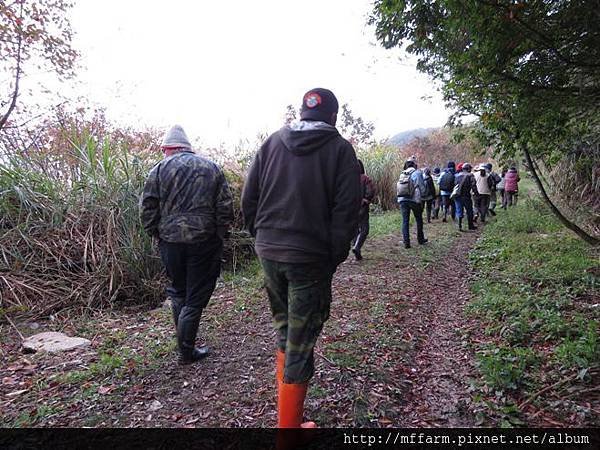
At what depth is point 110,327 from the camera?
14.1ft

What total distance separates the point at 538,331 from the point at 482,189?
8.15 meters

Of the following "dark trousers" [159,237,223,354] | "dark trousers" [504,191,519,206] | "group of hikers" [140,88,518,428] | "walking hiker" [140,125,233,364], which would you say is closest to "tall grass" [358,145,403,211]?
"dark trousers" [504,191,519,206]

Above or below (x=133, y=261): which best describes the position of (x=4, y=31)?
above

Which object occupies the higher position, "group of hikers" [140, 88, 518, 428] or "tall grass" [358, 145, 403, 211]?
"tall grass" [358, 145, 403, 211]

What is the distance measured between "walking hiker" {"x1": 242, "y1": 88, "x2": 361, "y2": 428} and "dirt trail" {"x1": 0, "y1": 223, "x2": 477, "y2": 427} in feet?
2.30

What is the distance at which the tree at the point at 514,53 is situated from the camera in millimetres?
2943

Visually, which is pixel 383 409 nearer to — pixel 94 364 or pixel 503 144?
pixel 94 364

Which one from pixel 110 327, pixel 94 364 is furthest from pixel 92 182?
pixel 94 364

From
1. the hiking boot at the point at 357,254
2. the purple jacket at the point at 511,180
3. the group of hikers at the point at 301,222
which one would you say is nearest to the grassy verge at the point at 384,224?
the hiking boot at the point at 357,254

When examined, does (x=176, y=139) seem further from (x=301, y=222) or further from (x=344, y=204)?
(x=344, y=204)

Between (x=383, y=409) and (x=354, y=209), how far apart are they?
4.91ft

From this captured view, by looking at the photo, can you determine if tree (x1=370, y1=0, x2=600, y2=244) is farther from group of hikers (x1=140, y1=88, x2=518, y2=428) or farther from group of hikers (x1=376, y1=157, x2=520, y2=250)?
group of hikers (x1=376, y1=157, x2=520, y2=250)

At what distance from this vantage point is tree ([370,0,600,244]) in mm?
2943

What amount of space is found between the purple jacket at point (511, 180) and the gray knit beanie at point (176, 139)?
12.8 metres
